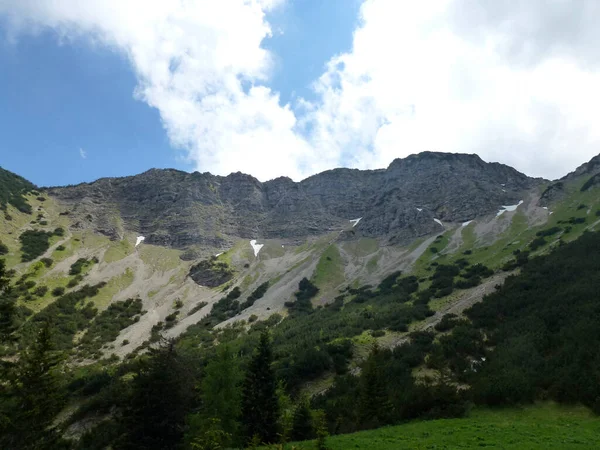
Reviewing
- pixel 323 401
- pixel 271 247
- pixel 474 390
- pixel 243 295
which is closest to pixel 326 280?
pixel 243 295

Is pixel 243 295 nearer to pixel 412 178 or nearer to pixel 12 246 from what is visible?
pixel 12 246

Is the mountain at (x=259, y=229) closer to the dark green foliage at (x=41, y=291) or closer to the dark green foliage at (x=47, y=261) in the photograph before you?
the dark green foliage at (x=41, y=291)

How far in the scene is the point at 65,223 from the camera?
11806 cm

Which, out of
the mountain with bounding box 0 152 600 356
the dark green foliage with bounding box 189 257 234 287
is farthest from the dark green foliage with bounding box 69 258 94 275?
the dark green foliage with bounding box 189 257 234 287

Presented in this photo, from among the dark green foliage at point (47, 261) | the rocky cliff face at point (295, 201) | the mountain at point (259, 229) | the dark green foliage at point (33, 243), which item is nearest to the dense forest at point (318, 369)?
the mountain at point (259, 229)

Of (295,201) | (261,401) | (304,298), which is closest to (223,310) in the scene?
(304,298)

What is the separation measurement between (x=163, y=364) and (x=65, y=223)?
119839 mm

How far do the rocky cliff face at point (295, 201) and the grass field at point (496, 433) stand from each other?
316 ft

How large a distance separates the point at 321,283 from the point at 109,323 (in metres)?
47.8

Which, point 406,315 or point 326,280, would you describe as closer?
point 406,315

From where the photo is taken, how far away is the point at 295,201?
160625mm

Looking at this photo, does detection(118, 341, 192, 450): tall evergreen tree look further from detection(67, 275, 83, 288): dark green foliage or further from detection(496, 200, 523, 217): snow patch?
detection(496, 200, 523, 217): snow patch

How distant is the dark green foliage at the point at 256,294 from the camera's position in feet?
273

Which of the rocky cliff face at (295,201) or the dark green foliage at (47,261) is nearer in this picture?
the dark green foliage at (47,261)
